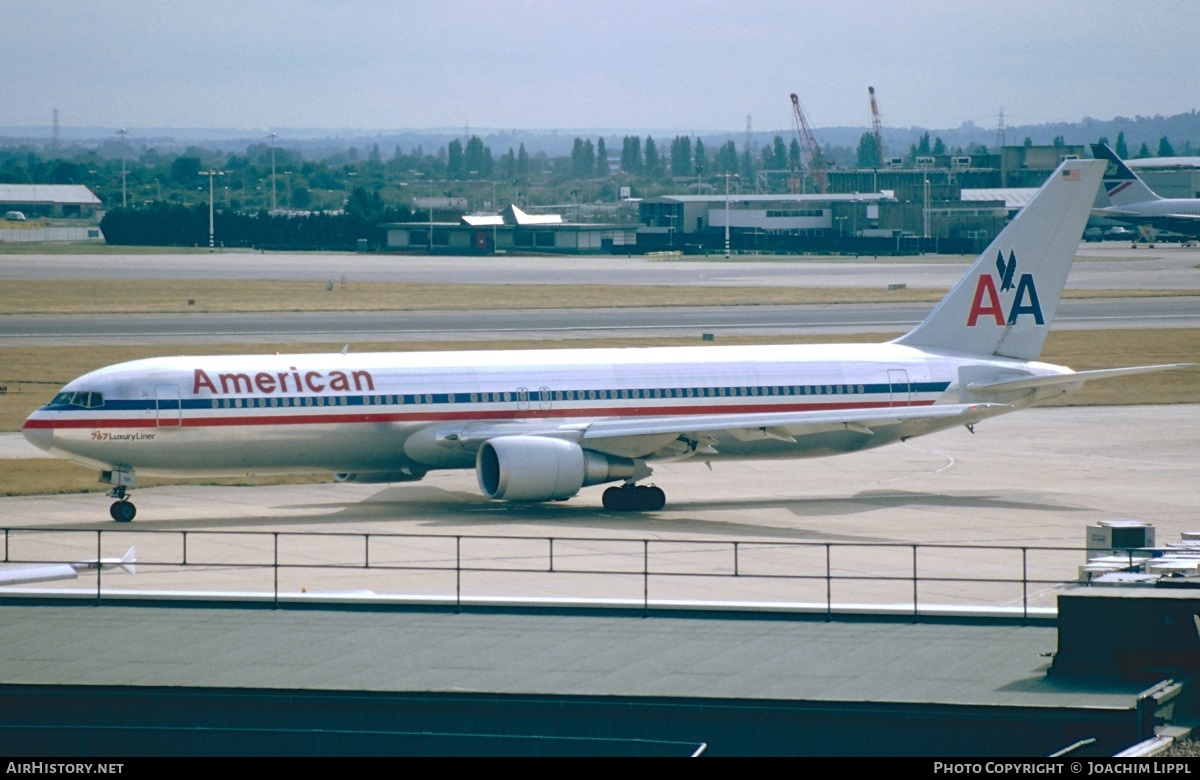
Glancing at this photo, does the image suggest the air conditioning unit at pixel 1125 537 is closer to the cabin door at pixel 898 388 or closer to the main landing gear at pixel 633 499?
the main landing gear at pixel 633 499

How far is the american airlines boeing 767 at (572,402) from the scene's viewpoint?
4544 cm

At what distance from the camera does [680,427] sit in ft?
154

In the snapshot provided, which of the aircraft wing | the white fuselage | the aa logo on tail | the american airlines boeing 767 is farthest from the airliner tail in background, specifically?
Answer: the aircraft wing

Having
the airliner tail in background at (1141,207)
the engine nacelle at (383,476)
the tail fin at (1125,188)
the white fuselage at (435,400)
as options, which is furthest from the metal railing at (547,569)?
the tail fin at (1125,188)

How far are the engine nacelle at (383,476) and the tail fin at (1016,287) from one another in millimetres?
16204

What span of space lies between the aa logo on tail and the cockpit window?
2631 centimetres

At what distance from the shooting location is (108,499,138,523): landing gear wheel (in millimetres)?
44656

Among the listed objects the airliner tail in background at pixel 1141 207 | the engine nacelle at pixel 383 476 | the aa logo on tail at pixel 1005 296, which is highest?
the airliner tail in background at pixel 1141 207

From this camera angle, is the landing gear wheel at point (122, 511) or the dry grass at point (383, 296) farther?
the dry grass at point (383, 296)

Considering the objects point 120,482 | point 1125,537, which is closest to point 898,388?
point 1125,537

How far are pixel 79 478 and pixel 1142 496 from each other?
31682 millimetres

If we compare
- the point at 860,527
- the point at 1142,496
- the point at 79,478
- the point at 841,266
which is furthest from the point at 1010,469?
the point at 841,266

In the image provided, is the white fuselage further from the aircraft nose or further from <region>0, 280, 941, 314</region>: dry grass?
<region>0, 280, 941, 314</region>: dry grass
